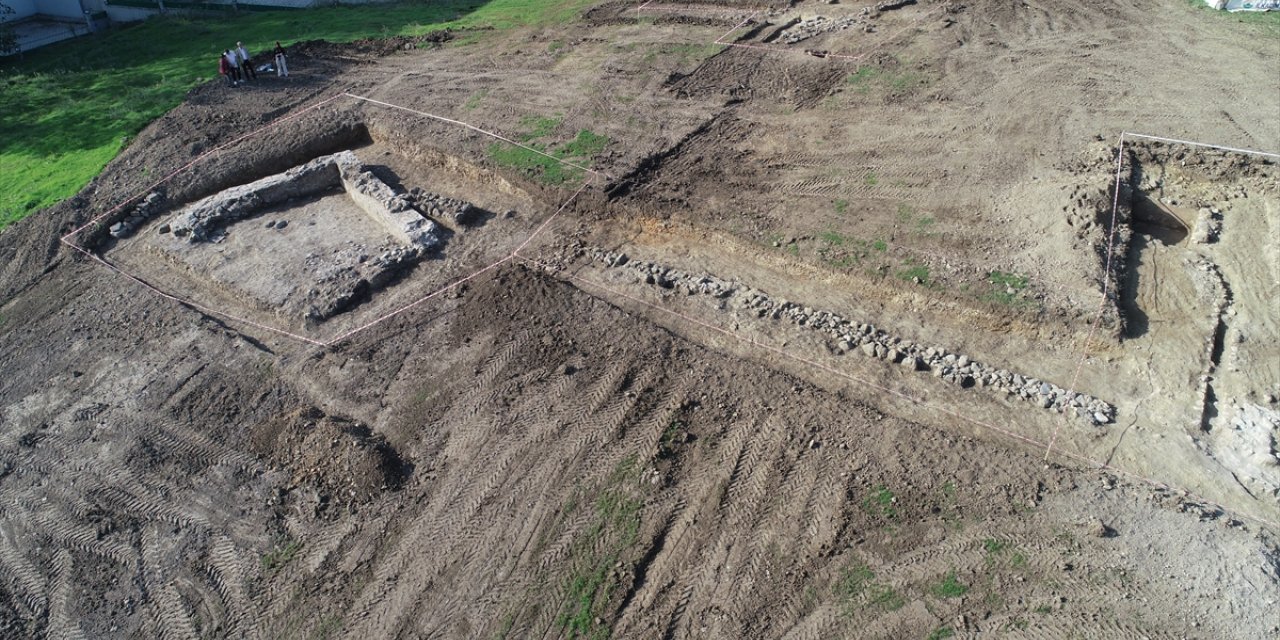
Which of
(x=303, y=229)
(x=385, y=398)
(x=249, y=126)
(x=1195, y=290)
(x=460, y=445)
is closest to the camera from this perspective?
(x=460, y=445)

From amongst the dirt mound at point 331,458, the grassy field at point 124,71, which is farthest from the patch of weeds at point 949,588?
the grassy field at point 124,71

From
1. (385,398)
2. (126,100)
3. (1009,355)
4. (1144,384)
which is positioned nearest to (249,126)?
(126,100)

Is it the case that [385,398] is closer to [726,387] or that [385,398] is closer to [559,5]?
[726,387]

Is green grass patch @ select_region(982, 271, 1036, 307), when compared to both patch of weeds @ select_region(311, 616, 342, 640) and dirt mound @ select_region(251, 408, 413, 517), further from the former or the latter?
patch of weeds @ select_region(311, 616, 342, 640)

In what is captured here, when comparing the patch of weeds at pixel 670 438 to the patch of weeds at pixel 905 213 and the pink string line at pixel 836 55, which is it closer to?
the patch of weeds at pixel 905 213

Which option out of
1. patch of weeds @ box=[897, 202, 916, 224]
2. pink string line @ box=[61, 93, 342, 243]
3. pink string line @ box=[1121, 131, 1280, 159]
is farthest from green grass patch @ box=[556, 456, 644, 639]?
pink string line @ box=[1121, 131, 1280, 159]

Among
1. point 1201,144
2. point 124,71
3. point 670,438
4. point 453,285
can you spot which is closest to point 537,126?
point 453,285
